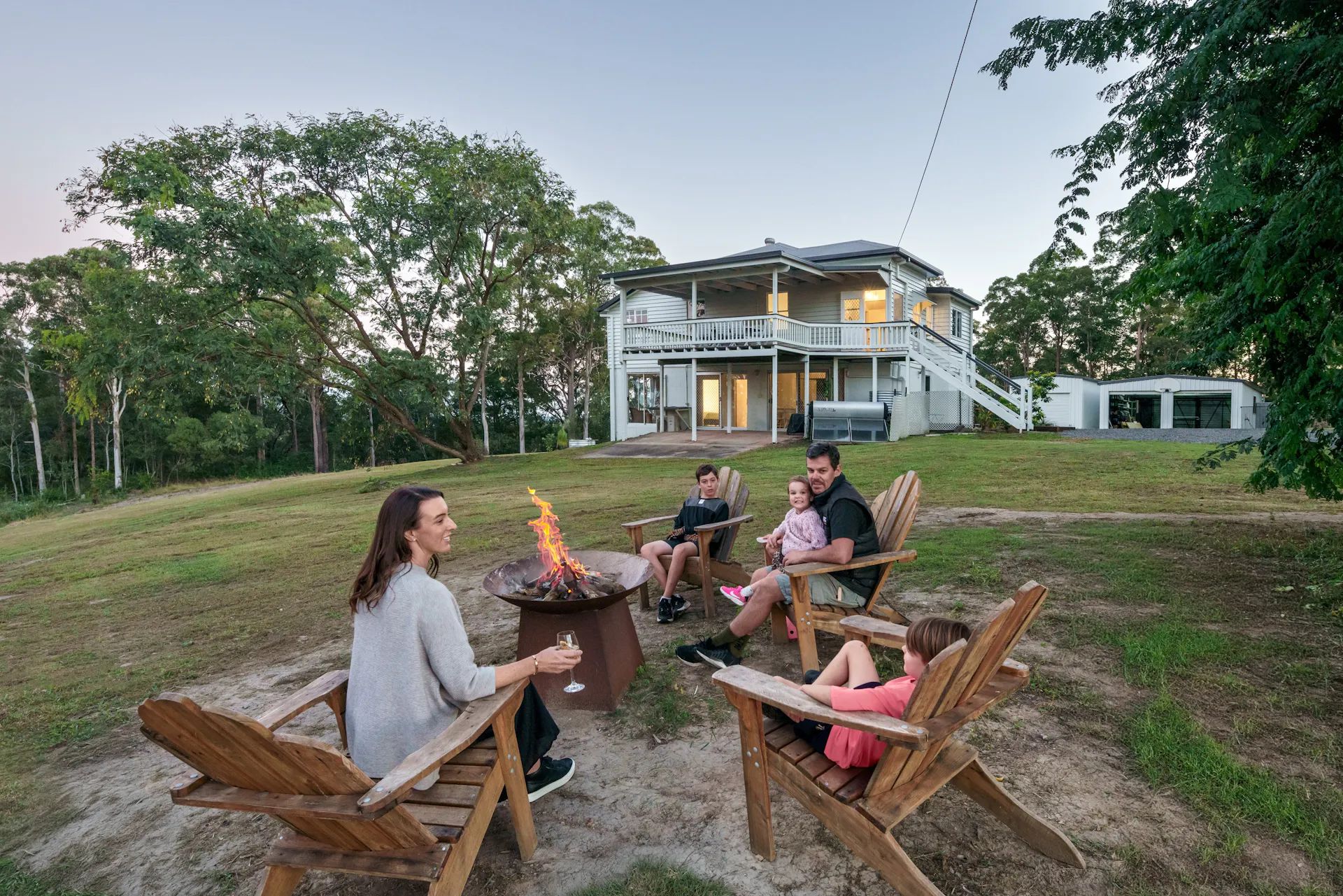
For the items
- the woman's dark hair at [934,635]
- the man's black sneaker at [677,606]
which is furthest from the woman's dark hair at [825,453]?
the woman's dark hair at [934,635]

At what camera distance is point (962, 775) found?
229 cm

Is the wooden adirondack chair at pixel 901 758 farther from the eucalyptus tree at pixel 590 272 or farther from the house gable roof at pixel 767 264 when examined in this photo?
the eucalyptus tree at pixel 590 272

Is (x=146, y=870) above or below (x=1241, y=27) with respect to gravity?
below

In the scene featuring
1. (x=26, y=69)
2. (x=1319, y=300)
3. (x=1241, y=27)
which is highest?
(x=26, y=69)

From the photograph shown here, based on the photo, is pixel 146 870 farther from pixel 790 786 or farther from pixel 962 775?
pixel 962 775

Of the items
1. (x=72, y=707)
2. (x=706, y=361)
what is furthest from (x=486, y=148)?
(x=72, y=707)

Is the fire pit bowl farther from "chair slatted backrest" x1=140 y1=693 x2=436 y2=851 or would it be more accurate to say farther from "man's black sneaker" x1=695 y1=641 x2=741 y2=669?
"chair slatted backrest" x1=140 y1=693 x2=436 y2=851

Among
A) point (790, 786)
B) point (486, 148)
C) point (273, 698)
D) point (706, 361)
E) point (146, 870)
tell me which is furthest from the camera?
point (706, 361)

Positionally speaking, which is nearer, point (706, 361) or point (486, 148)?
point (486, 148)

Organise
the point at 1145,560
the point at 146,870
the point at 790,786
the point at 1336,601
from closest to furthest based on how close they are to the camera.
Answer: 1. the point at 790,786
2. the point at 146,870
3. the point at 1336,601
4. the point at 1145,560

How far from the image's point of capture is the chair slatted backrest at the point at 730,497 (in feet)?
Answer: 16.8

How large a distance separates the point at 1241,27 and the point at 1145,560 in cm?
415

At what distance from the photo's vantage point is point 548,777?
2.75 metres

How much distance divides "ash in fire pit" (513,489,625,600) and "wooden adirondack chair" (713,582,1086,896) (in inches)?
55.7
